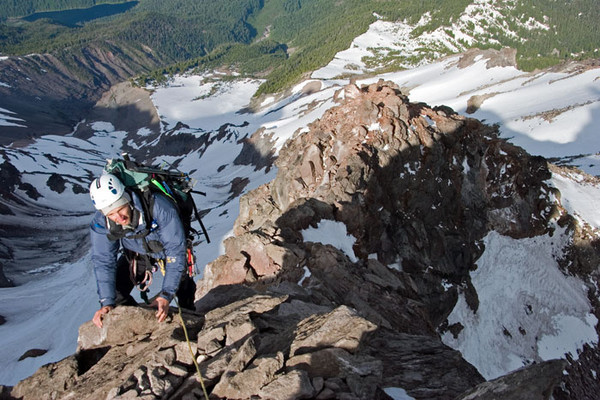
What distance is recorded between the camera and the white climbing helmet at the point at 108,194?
549cm

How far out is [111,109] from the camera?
139750 millimetres

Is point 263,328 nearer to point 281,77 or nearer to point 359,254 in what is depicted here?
point 359,254

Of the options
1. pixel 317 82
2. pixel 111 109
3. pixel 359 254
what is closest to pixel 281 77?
pixel 317 82

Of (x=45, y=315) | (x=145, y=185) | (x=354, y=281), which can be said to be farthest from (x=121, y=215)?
(x=45, y=315)

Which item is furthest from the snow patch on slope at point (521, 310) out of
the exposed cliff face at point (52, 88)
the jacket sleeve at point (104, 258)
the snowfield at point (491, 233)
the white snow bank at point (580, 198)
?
the exposed cliff face at point (52, 88)

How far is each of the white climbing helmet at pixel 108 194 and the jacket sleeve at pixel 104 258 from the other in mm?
668

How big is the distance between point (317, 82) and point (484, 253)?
76.0 meters

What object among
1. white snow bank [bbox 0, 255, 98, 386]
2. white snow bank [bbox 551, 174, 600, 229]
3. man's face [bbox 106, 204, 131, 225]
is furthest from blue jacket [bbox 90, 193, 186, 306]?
white snow bank [bbox 551, 174, 600, 229]

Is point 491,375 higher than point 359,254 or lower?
lower

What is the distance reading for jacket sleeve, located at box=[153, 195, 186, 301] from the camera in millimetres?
6062

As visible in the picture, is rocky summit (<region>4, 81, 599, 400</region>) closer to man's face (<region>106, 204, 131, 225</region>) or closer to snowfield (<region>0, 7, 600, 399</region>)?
snowfield (<region>0, 7, 600, 399</region>)

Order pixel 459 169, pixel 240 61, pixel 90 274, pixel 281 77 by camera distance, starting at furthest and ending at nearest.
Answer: pixel 240 61 < pixel 281 77 < pixel 90 274 < pixel 459 169

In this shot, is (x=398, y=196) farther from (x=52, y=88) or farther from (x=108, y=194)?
(x=52, y=88)

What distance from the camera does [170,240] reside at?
6156mm
